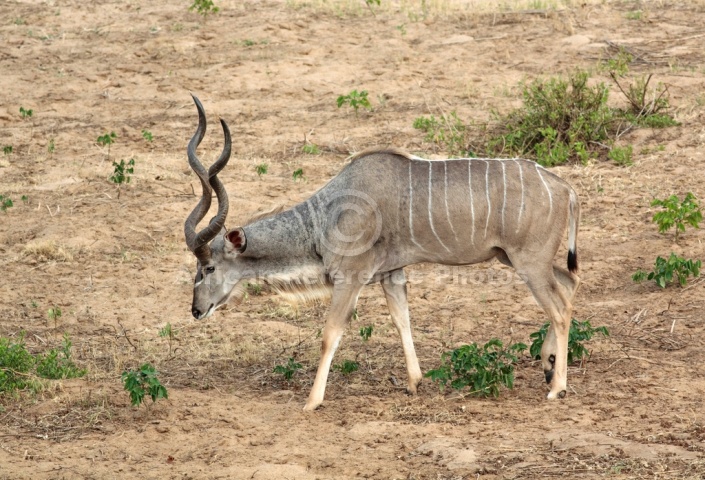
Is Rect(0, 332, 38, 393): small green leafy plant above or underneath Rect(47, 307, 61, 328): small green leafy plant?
above

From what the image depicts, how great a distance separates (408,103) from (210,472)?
23.4ft

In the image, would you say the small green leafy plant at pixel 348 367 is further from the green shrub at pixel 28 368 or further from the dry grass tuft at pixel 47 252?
the dry grass tuft at pixel 47 252

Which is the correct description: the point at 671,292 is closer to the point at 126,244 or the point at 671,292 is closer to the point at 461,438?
the point at 461,438

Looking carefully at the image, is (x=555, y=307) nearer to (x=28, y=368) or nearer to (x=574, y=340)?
(x=574, y=340)

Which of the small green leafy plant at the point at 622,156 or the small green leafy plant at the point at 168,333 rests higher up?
the small green leafy plant at the point at 622,156

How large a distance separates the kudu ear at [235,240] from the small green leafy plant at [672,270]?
2806 mm

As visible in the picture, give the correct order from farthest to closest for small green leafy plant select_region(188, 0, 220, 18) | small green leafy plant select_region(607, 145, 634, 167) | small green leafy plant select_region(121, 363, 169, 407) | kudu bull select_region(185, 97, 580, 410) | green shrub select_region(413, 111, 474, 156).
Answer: small green leafy plant select_region(188, 0, 220, 18), green shrub select_region(413, 111, 474, 156), small green leafy plant select_region(607, 145, 634, 167), kudu bull select_region(185, 97, 580, 410), small green leafy plant select_region(121, 363, 169, 407)

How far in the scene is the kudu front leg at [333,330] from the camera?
6203 millimetres

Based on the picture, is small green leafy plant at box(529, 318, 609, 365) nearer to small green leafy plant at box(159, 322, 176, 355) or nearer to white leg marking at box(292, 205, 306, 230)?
white leg marking at box(292, 205, 306, 230)

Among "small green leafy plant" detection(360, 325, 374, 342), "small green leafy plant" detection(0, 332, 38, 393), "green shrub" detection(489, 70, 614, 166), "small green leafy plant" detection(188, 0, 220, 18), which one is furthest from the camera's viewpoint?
"small green leafy plant" detection(188, 0, 220, 18)

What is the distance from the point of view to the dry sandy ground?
555 centimetres

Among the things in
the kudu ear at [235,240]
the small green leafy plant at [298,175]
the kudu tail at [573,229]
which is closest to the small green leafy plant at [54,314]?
the kudu ear at [235,240]

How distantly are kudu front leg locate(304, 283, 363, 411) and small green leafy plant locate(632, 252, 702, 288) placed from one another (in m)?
2.28

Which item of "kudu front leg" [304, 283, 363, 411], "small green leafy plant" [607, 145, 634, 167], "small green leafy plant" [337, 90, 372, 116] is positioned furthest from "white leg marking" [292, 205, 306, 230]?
"small green leafy plant" [337, 90, 372, 116]
